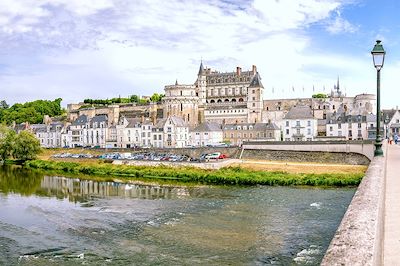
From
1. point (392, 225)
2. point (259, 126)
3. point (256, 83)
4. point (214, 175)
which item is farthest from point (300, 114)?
point (392, 225)

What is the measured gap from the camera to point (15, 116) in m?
87.3

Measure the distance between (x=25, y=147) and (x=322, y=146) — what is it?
3233cm

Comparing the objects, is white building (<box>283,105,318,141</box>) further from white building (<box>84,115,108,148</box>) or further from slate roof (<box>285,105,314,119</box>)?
white building (<box>84,115,108,148</box>)

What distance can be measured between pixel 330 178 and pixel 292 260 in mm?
17978

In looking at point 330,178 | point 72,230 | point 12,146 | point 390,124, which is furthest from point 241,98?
point 72,230

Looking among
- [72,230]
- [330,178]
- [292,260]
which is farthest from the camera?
[330,178]

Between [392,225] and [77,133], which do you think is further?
[77,133]

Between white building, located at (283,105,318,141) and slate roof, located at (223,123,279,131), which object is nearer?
white building, located at (283,105,318,141)

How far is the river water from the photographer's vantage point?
13.1m

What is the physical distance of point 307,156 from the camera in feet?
127

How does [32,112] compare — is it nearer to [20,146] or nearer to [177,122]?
[20,146]

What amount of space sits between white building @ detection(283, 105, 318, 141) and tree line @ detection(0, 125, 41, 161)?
28.3 metres

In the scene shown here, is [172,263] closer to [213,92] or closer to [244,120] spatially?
[244,120]

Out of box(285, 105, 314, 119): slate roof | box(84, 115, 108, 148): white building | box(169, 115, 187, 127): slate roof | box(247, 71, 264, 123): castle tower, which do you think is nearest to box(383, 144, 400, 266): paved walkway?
box(285, 105, 314, 119): slate roof
